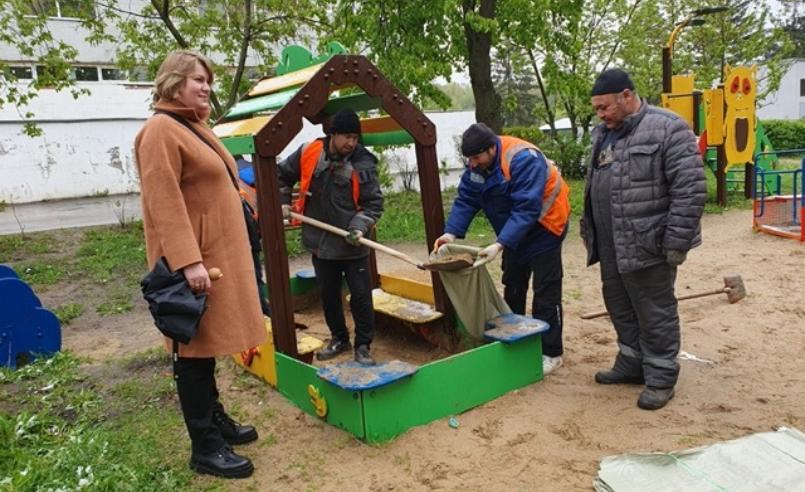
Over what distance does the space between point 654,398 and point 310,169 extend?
235 cm

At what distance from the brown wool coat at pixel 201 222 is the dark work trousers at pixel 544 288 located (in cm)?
171

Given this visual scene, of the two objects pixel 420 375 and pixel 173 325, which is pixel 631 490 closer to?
pixel 420 375

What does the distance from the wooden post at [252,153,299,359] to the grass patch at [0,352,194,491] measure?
81 cm

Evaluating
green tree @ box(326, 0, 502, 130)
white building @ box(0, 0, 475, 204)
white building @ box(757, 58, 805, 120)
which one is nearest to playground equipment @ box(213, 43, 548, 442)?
green tree @ box(326, 0, 502, 130)

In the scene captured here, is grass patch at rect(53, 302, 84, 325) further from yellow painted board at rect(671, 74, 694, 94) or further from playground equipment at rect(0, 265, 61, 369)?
yellow painted board at rect(671, 74, 694, 94)

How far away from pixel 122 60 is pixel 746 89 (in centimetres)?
953

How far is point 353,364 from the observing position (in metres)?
3.37

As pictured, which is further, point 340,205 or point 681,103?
point 681,103

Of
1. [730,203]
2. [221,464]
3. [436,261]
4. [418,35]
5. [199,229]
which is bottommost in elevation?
[730,203]

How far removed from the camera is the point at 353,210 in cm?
409

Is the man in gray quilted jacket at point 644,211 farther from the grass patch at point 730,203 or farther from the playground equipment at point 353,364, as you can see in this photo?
the grass patch at point 730,203

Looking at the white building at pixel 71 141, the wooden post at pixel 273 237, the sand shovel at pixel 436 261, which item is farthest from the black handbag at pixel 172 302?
the white building at pixel 71 141

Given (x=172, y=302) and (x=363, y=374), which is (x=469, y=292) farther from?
(x=172, y=302)

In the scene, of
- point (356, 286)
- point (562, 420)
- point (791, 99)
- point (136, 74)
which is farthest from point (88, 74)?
point (791, 99)
